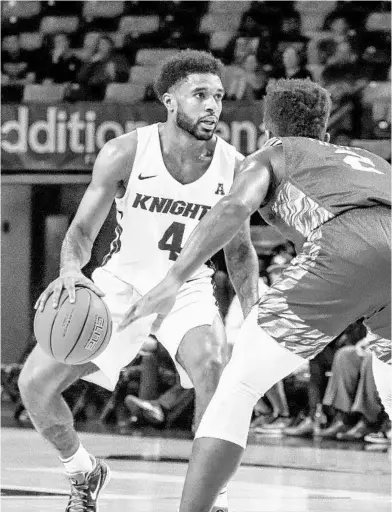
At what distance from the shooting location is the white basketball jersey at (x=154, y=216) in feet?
15.8

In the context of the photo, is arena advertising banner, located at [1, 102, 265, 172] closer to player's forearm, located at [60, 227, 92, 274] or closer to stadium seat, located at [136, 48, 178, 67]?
stadium seat, located at [136, 48, 178, 67]

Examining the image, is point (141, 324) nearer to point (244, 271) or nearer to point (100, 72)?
point (244, 271)

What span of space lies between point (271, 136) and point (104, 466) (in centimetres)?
179

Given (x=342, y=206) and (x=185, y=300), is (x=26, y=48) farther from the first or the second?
(x=342, y=206)

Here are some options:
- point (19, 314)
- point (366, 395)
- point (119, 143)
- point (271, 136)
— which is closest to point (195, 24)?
point (19, 314)

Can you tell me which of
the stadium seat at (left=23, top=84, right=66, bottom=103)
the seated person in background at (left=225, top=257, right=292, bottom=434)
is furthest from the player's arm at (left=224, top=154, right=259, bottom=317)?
the stadium seat at (left=23, top=84, right=66, bottom=103)

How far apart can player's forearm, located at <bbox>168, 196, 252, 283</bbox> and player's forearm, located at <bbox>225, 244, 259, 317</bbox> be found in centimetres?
123

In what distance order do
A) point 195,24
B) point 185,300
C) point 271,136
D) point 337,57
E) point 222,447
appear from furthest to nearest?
point 195,24, point 337,57, point 185,300, point 271,136, point 222,447

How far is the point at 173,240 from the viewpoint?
15.8ft

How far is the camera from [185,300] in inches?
184

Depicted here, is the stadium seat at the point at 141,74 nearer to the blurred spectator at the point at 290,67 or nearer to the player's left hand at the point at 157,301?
the blurred spectator at the point at 290,67

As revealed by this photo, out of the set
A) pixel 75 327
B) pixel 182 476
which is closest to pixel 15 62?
pixel 182 476

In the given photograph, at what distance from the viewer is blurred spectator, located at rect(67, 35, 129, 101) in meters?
11.4

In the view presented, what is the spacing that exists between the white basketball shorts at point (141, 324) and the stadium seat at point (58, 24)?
890 cm
